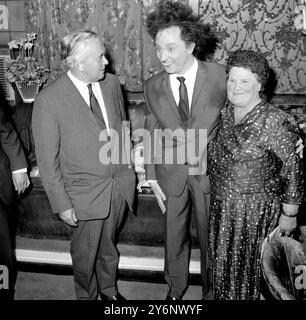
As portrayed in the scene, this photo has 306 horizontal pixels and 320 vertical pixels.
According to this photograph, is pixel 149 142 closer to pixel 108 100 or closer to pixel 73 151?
pixel 108 100

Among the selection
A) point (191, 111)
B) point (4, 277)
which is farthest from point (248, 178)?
point (4, 277)

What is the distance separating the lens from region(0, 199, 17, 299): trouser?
226 centimetres

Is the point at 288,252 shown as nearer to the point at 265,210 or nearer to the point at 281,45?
the point at 265,210

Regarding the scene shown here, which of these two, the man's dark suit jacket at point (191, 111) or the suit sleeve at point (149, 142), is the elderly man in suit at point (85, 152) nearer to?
the suit sleeve at point (149, 142)

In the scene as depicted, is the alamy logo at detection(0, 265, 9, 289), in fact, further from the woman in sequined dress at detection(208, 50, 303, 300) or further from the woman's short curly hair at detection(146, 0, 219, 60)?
the woman's short curly hair at detection(146, 0, 219, 60)

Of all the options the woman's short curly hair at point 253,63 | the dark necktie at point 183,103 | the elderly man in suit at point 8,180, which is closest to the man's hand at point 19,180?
the elderly man in suit at point 8,180

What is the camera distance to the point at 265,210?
1.93 meters

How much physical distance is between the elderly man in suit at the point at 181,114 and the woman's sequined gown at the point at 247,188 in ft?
0.57

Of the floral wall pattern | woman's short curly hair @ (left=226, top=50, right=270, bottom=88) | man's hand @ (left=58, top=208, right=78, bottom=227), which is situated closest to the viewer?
woman's short curly hair @ (left=226, top=50, right=270, bottom=88)

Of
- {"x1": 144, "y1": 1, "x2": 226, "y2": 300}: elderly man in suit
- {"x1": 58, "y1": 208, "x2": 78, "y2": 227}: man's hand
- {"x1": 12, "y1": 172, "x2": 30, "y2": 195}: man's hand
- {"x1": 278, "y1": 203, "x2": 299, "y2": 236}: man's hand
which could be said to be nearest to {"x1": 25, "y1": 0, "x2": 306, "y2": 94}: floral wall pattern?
{"x1": 144, "y1": 1, "x2": 226, "y2": 300}: elderly man in suit

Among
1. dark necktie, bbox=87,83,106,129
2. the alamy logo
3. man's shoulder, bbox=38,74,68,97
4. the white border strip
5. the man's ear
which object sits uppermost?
the man's ear

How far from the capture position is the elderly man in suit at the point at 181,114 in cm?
215

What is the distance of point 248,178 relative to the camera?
6.14 feet
